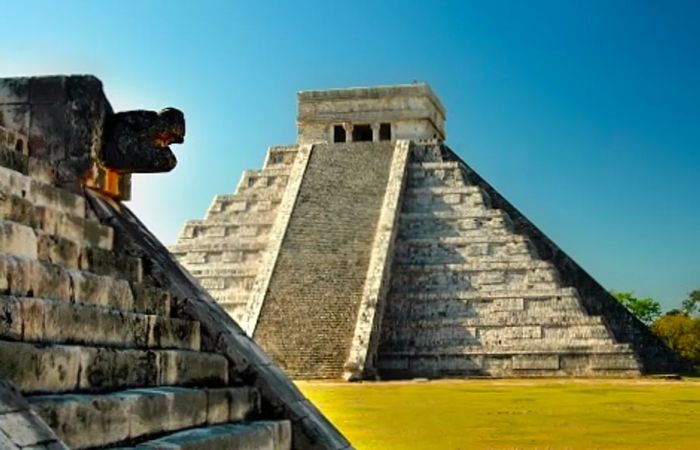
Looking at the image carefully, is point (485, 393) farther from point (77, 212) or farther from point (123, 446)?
point (123, 446)

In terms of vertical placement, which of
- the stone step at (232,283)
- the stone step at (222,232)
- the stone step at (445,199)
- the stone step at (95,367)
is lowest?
the stone step at (95,367)

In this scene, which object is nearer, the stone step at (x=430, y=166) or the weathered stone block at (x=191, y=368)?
the weathered stone block at (x=191, y=368)

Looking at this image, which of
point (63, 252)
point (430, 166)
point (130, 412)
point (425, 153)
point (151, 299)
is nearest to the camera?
point (130, 412)

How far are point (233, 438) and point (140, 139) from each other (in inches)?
81.3

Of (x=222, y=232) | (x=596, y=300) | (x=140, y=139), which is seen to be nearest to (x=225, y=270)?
(x=222, y=232)

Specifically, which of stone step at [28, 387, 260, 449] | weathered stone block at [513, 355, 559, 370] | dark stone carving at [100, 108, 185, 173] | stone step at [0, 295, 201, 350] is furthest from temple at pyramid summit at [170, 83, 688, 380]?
stone step at [28, 387, 260, 449]

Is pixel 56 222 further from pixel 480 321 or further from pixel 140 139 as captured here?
pixel 480 321

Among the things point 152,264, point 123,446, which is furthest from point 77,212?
point 123,446

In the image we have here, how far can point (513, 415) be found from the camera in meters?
12.5

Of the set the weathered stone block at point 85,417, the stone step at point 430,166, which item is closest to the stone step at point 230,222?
the stone step at point 430,166

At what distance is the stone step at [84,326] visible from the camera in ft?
13.3

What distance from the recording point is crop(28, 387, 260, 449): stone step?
3.85m

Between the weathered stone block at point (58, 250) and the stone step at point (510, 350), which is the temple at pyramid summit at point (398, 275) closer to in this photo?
the stone step at point (510, 350)

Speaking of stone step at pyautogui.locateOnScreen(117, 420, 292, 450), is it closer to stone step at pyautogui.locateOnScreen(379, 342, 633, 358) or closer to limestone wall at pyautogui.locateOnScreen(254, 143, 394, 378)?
limestone wall at pyautogui.locateOnScreen(254, 143, 394, 378)
